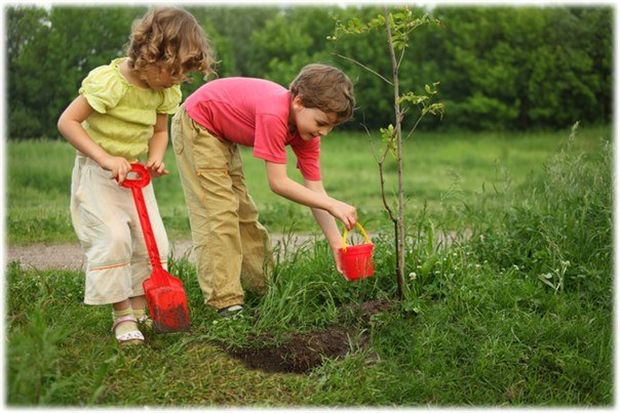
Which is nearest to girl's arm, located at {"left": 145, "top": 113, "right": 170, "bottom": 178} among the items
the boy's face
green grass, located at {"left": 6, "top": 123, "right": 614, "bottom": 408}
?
the boy's face

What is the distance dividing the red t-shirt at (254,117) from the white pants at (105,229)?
454mm

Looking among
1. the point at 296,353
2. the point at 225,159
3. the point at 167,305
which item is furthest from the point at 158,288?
the point at 225,159

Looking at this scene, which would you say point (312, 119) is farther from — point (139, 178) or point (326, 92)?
point (139, 178)

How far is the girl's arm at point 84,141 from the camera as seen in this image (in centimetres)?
321

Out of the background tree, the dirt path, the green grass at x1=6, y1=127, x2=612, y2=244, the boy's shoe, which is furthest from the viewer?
the background tree

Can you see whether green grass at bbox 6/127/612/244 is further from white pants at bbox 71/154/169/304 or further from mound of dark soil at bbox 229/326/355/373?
white pants at bbox 71/154/169/304

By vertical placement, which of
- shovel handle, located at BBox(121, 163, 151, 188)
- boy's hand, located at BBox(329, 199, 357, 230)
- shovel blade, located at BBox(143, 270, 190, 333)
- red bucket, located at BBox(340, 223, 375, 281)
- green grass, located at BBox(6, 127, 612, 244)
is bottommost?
green grass, located at BBox(6, 127, 612, 244)

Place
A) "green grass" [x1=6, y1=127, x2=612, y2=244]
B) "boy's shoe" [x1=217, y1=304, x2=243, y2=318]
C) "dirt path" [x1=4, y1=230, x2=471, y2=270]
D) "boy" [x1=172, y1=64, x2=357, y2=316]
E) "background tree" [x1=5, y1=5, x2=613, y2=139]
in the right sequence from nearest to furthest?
"boy" [x1=172, y1=64, x2=357, y2=316], "boy's shoe" [x1=217, y1=304, x2=243, y2=318], "dirt path" [x1=4, y1=230, x2=471, y2=270], "green grass" [x1=6, y1=127, x2=612, y2=244], "background tree" [x1=5, y1=5, x2=613, y2=139]

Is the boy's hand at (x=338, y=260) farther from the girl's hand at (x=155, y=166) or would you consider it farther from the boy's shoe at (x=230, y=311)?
the girl's hand at (x=155, y=166)

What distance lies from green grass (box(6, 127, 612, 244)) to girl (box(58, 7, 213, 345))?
91 cm

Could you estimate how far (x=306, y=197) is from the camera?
334 cm

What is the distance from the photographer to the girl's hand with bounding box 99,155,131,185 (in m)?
3.20

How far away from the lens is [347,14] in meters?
13.2

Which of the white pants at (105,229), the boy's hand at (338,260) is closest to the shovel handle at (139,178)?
the white pants at (105,229)
